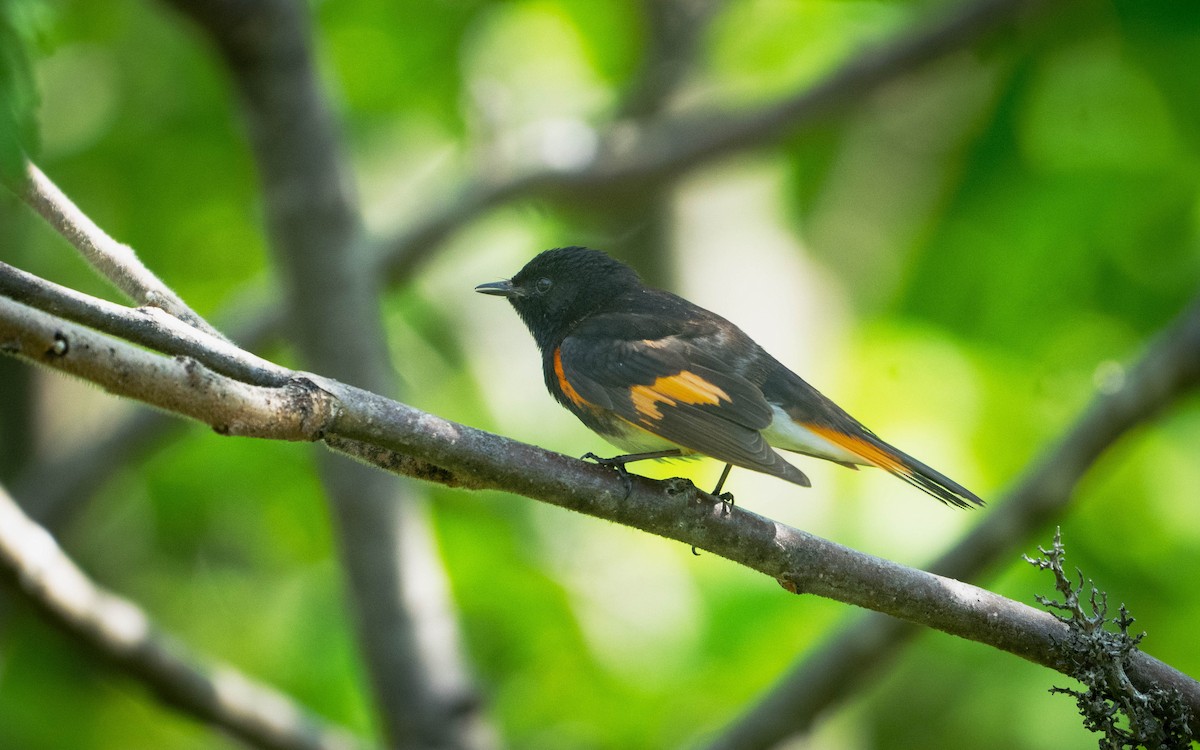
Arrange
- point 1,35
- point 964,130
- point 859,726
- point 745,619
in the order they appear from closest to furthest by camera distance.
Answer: point 1,35
point 745,619
point 859,726
point 964,130

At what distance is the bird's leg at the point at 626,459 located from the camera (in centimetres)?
A: 198

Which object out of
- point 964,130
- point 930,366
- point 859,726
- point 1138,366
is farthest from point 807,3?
point 859,726

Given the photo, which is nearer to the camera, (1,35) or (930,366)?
(1,35)

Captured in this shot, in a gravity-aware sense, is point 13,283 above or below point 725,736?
below

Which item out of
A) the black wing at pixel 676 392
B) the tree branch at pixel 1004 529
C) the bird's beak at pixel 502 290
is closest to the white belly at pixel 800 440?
the black wing at pixel 676 392

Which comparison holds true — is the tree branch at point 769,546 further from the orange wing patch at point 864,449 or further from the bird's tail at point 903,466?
the orange wing patch at point 864,449

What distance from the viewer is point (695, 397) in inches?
111

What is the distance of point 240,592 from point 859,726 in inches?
114

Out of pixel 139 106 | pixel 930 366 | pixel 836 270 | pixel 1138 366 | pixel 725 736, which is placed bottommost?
pixel 725 736

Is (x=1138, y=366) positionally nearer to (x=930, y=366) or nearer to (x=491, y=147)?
(x=930, y=366)

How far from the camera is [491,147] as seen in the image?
5.22m

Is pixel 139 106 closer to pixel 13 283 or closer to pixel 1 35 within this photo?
pixel 13 283

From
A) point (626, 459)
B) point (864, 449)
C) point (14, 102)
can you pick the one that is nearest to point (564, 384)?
point (626, 459)

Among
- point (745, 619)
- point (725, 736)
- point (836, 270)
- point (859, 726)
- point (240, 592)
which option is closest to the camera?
point (725, 736)
